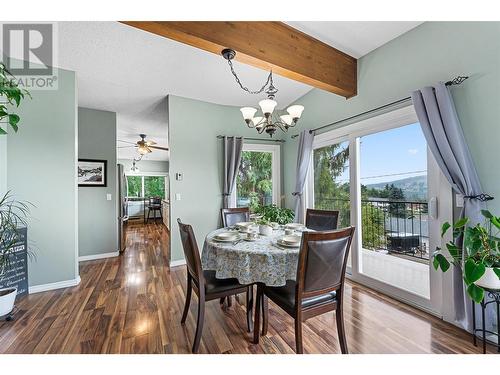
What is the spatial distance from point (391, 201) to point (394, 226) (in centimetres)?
31

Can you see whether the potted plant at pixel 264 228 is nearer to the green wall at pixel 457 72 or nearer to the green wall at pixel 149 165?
the green wall at pixel 457 72

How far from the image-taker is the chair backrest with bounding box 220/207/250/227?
3.00 metres

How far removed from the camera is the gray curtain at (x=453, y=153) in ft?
5.88

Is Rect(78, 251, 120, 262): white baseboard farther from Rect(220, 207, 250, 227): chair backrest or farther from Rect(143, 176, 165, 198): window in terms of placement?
Rect(143, 176, 165, 198): window

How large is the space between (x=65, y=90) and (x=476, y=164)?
442 cm

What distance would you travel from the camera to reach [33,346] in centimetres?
174

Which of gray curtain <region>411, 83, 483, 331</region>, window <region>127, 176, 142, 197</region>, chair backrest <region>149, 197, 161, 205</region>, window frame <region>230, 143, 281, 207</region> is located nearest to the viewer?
gray curtain <region>411, 83, 483, 331</region>

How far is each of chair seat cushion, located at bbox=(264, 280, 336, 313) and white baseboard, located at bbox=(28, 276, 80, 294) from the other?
2709 millimetres

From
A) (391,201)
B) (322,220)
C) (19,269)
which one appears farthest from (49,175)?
(391,201)

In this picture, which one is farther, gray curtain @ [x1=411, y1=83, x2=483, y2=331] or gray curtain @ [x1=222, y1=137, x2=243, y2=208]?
gray curtain @ [x1=222, y1=137, x2=243, y2=208]

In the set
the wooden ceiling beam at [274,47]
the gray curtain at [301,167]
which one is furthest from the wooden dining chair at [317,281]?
the gray curtain at [301,167]

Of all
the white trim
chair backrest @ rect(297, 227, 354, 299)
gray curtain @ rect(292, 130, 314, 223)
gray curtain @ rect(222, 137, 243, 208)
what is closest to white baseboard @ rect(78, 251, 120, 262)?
gray curtain @ rect(222, 137, 243, 208)
